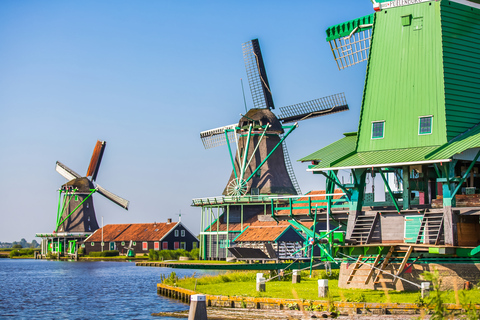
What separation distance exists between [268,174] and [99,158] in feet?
126

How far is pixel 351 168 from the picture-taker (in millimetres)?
25359

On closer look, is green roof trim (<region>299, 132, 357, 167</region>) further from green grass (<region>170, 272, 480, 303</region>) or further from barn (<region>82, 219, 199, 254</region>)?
barn (<region>82, 219, 199, 254</region>)

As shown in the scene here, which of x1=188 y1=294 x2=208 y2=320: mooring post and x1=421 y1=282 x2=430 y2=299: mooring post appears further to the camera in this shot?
x1=421 y1=282 x2=430 y2=299: mooring post

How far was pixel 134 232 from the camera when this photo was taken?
3484 inches

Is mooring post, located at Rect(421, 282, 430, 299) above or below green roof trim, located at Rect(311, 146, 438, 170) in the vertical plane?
below

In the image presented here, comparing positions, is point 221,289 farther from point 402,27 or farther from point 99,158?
point 99,158

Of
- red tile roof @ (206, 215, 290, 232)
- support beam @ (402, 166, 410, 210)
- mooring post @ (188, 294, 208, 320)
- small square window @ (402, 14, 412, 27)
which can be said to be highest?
small square window @ (402, 14, 412, 27)

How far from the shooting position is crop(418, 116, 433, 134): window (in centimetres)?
2522

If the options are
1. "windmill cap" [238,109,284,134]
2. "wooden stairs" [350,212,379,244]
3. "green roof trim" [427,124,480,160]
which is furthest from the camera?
"windmill cap" [238,109,284,134]

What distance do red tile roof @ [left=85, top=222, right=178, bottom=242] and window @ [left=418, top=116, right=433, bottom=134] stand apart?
60.5 meters

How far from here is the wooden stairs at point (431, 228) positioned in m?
23.1

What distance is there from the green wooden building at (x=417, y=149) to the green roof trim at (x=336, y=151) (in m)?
0.13

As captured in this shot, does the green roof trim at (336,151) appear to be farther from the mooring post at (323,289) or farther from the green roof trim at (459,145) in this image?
the mooring post at (323,289)

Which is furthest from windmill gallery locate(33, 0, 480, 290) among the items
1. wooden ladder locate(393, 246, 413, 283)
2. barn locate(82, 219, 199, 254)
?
barn locate(82, 219, 199, 254)
